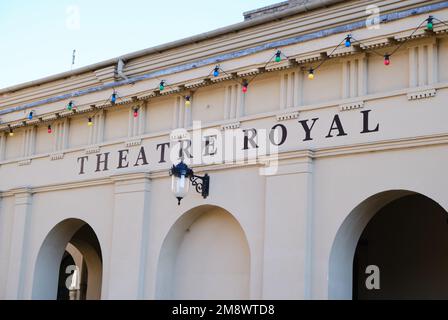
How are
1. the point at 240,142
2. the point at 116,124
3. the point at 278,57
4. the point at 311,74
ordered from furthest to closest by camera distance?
the point at 116,124 → the point at 240,142 → the point at 278,57 → the point at 311,74

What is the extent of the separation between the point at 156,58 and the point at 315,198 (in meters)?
6.51

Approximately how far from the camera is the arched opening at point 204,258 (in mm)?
13883

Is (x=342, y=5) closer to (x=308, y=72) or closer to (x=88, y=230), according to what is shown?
(x=308, y=72)

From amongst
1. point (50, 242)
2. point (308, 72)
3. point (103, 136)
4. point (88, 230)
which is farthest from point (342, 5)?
point (88, 230)

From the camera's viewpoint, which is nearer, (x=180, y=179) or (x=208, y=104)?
(x=180, y=179)

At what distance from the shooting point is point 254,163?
13453 millimetres

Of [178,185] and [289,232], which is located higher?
[178,185]

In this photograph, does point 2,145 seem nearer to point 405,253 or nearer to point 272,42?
point 272,42

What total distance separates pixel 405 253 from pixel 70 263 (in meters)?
13.9

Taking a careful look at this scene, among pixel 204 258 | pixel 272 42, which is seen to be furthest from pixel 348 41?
pixel 204 258

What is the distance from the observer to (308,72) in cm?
1310

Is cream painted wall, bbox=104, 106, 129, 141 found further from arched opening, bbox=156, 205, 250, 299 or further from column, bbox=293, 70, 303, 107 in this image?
column, bbox=293, 70, 303, 107

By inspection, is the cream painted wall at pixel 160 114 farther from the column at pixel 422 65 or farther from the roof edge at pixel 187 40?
the column at pixel 422 65

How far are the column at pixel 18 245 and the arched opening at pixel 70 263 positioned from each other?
1.39ft
